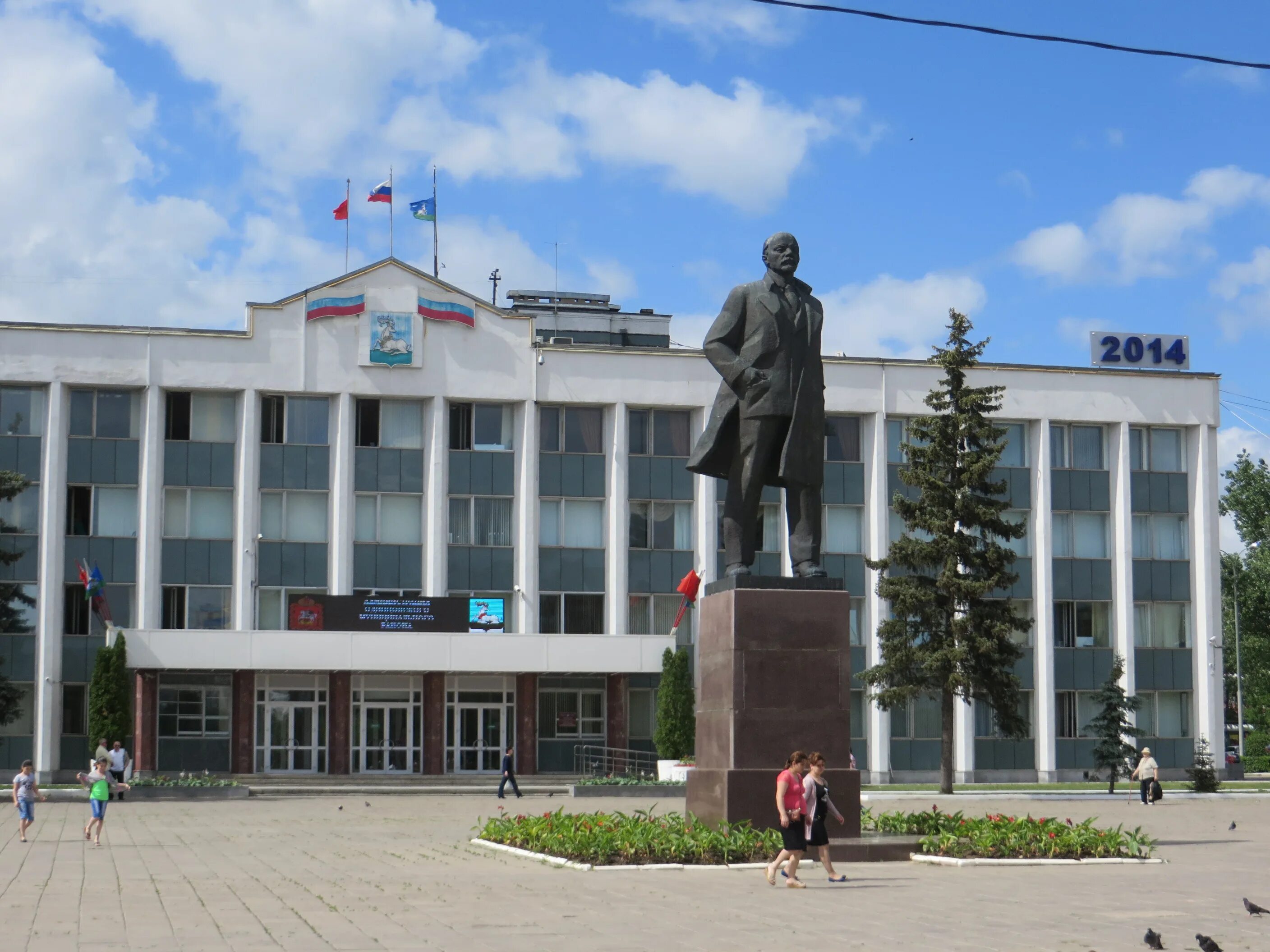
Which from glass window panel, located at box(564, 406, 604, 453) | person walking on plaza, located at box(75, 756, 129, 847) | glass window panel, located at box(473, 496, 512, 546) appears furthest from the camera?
glass window panel, located at box(564, 406, 604, 453)

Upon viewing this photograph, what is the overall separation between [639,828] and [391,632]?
3121cm

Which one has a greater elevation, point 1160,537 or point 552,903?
point 1160,537

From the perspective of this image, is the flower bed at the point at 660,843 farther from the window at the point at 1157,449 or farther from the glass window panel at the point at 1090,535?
the window at the point at 1157,449

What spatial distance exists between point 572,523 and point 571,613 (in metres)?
2.86

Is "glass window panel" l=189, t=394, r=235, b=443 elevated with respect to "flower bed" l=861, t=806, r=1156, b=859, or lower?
elevated

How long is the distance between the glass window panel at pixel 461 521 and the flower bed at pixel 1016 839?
32316 mm

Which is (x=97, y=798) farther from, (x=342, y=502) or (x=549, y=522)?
(x=549, y=522)

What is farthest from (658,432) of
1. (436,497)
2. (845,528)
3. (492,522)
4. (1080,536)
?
(1080,536)

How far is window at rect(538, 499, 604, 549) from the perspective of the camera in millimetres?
52250

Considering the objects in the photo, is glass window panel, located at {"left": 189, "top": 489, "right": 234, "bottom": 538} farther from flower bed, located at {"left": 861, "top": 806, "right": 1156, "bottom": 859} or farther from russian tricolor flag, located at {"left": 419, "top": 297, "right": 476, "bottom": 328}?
flower bed, located at {"left": 861, "top": 806, "right": 1156, "bottom": 859}

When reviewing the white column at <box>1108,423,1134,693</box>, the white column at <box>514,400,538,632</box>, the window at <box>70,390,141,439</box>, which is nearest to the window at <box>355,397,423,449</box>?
the white column at <box>514,400,538,632</box>

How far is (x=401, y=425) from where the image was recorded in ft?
169

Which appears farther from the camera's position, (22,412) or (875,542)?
(875,542)

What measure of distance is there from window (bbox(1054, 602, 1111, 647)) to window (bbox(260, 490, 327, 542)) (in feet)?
78.4
